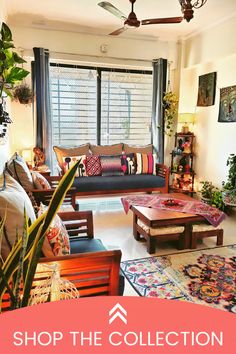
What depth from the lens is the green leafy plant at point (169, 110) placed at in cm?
534

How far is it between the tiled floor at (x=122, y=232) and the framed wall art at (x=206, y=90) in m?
1.91

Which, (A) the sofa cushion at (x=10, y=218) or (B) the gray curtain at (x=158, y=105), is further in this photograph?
(B) the gray curtain at (x=158, y=105)

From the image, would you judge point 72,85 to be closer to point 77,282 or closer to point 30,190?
point 30,190

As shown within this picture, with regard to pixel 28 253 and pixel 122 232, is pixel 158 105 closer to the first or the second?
pixel 122 232

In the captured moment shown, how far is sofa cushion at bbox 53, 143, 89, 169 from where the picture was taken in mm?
4773

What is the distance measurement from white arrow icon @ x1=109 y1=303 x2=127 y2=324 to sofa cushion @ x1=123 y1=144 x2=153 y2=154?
14.8 ft

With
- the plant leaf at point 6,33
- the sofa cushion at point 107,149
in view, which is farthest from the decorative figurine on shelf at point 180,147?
the plant leaf at point 6,33

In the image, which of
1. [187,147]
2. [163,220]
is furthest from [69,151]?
[163,220]

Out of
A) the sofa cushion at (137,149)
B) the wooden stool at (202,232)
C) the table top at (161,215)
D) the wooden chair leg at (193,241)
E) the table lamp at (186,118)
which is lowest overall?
the wooden chair leg at (193,241)

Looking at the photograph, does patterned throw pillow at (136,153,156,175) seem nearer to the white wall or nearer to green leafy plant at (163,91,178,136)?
green leafy plant at (163,91,178,136)

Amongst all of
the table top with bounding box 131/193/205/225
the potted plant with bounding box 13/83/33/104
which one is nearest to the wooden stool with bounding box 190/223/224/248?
the table top with bounding box 131/193/205/225

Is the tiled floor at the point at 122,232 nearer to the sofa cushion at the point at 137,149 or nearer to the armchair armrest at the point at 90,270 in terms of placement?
the armchair armrest at the point at 90,270

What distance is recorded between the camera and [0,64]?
2404mm

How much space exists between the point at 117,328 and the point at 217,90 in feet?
15.5
